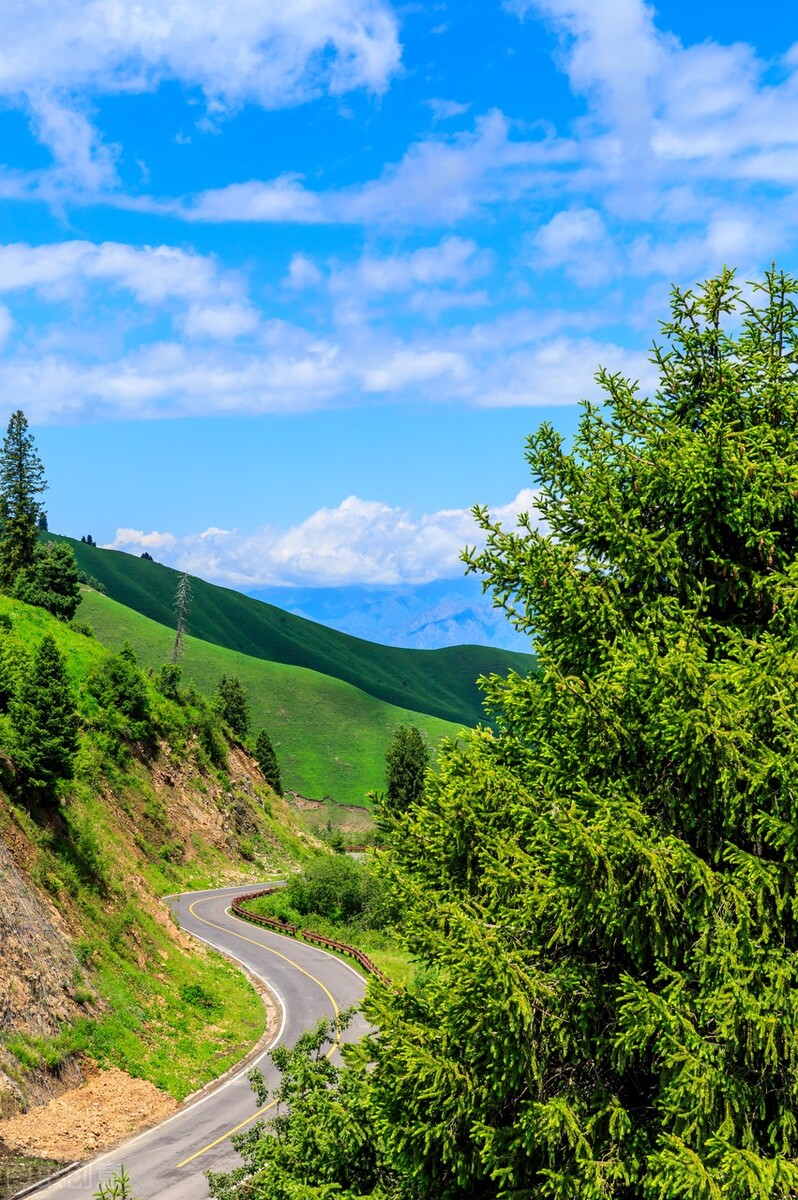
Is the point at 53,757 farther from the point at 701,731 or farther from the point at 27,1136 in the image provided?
the point at 701,731

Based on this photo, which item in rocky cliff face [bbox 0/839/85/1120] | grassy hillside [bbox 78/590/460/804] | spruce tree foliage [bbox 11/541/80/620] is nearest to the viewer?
rocky cliff face [bbox 0/839/85/1120]

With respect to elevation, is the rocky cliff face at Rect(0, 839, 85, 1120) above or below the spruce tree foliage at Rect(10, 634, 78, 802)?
below

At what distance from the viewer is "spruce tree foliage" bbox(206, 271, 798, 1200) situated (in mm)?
8094

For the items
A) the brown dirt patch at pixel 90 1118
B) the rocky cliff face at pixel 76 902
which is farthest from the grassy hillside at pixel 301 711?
the brown dirt patch at pixel 90 1118

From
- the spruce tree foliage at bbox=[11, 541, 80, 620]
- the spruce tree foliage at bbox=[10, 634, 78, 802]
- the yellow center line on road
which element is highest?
the spruce tree foliage at bbox=[11, 541, 80, 620]

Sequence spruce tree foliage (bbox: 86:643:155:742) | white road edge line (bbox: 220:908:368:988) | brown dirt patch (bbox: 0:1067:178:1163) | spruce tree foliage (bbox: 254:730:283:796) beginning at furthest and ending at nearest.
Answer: spruce tree foliage (bbox: 254:730:283:796) → spruce tree foliage (bbox: 86:643:155:742) → white road edge line (bbox: 220:908:368:988) → brown dirt patch (bbox: 0:1067:178:1163)

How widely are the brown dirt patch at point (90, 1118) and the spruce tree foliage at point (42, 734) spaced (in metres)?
11.9

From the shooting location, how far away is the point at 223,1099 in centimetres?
2958

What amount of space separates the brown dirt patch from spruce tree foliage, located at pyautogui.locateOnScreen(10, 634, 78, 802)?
1188 centimetres

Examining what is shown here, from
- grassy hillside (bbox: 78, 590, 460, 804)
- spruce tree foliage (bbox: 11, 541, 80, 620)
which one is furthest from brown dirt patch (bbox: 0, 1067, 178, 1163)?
grassy hillside (bbox: 78, 590, 460, 804)

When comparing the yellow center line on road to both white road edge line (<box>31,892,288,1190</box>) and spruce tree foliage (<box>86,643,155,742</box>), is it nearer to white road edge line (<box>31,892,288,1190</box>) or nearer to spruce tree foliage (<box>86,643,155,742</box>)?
white road edge line (<box>31,892,288,1190</box>)

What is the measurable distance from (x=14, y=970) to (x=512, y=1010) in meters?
23.5

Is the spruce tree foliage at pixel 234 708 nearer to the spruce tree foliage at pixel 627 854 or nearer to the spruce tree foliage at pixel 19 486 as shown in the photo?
the spruce tree foliage at pixel 19 486

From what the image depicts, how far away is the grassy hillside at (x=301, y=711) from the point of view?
146875 millimetres
